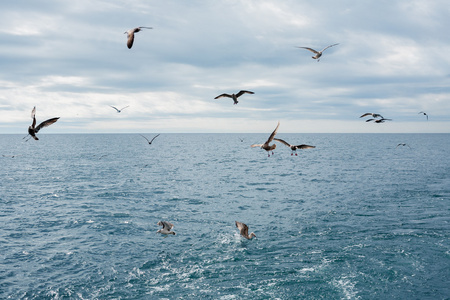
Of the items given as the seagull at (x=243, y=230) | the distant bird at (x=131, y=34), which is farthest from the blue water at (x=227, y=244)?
the distant bird at (x=131, y=34)

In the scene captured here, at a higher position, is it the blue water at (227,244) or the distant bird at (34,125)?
the distant bird at (34,125)

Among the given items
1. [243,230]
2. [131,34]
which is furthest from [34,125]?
[243,230]

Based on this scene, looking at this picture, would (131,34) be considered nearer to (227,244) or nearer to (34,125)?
(34,125)

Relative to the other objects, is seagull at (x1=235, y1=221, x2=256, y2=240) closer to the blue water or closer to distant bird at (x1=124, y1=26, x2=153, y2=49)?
the blue water

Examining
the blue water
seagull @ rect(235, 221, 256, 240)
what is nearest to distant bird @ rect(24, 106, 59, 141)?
the blue water

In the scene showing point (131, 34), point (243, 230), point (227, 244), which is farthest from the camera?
point (227, 244)

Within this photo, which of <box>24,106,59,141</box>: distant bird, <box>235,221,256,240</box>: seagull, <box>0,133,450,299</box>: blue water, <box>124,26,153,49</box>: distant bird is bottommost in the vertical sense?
<box>0,133,450,299</box>: blue water

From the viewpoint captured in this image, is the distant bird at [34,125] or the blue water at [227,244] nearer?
the distant bird at [34,125]

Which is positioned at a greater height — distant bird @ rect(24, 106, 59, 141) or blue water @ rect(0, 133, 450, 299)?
distant bird @ rect(24, 106, 59, 141)

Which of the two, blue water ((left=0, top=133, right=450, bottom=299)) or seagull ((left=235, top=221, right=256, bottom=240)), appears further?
seagull ((left=235, top=221, right=256, bottom=240))

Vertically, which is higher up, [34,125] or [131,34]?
[131,34]

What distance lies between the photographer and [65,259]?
26.6m

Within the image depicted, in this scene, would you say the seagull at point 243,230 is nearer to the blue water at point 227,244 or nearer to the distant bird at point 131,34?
the blue water at point 227,244

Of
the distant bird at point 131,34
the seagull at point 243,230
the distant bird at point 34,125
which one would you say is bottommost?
the seagull at point 243,230
